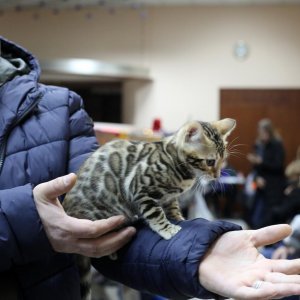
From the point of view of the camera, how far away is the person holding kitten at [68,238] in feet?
2.64

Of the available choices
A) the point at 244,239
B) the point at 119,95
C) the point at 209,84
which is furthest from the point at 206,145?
the point at 119,95

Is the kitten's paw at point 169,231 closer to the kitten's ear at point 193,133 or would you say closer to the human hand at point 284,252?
the kitten's ear at point 193,133

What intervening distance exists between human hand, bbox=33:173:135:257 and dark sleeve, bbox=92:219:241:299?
10 centimetres

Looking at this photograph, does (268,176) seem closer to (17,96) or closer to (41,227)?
(17,96)

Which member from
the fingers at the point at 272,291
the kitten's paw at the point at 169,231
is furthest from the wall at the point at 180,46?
the fingers at the point at 272,291

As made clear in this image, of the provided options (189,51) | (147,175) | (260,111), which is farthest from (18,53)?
(260,111)

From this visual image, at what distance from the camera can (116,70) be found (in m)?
6.48

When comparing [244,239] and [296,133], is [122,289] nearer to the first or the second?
[244,239]

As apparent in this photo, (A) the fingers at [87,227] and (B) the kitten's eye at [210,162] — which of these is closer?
(A) the fingers at [87,227]

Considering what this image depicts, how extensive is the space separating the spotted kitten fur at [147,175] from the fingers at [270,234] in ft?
0.88

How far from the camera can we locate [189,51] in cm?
702

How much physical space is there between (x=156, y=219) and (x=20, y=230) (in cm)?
33

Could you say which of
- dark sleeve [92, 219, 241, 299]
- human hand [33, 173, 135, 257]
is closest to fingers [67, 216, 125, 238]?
human hand [33, 173, 135, 257]

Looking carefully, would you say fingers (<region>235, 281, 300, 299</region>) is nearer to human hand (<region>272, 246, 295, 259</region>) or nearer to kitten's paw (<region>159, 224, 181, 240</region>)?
kitten's paw (<region>159, 224, 181, 240</region>)
